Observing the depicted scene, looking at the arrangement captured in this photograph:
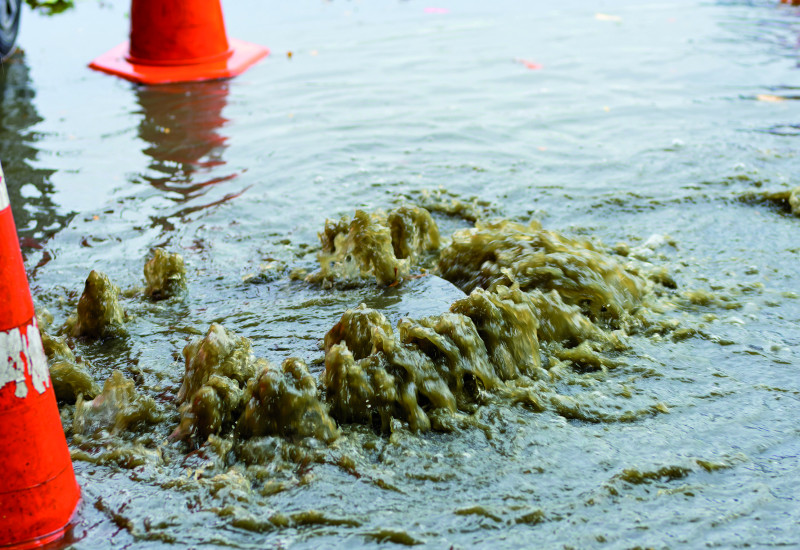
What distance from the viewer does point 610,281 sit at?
3.84 meters

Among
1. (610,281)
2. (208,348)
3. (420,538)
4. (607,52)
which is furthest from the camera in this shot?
(607,52)

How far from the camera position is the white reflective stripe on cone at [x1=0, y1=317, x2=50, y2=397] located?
6.83 ft

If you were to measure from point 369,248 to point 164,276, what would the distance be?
112 cm

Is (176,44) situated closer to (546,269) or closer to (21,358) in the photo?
(546,269)

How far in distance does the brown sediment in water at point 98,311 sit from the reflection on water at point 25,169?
1281mm

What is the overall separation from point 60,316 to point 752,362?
11.0 ft

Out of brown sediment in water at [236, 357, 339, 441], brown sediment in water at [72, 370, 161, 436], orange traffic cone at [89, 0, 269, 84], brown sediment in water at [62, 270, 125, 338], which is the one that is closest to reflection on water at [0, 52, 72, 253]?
orange traffic cone at [89, 0, 269, 84]

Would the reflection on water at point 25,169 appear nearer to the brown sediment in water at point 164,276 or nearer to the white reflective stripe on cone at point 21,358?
the brown sediment in water at point 164,276

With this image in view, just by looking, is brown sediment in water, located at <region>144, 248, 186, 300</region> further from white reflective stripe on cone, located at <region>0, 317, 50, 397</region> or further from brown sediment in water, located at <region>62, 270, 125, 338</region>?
white reflective stripe on cone, located at <region>0, 317, 50, 397</region>

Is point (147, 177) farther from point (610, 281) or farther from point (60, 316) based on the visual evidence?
point (610, 281)

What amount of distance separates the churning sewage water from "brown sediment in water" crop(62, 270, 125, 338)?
2cm

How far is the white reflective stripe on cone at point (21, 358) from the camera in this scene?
82.0 inches

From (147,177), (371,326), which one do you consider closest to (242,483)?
(371,326)

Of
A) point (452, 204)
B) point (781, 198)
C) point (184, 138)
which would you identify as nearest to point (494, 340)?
point (452, 204)
